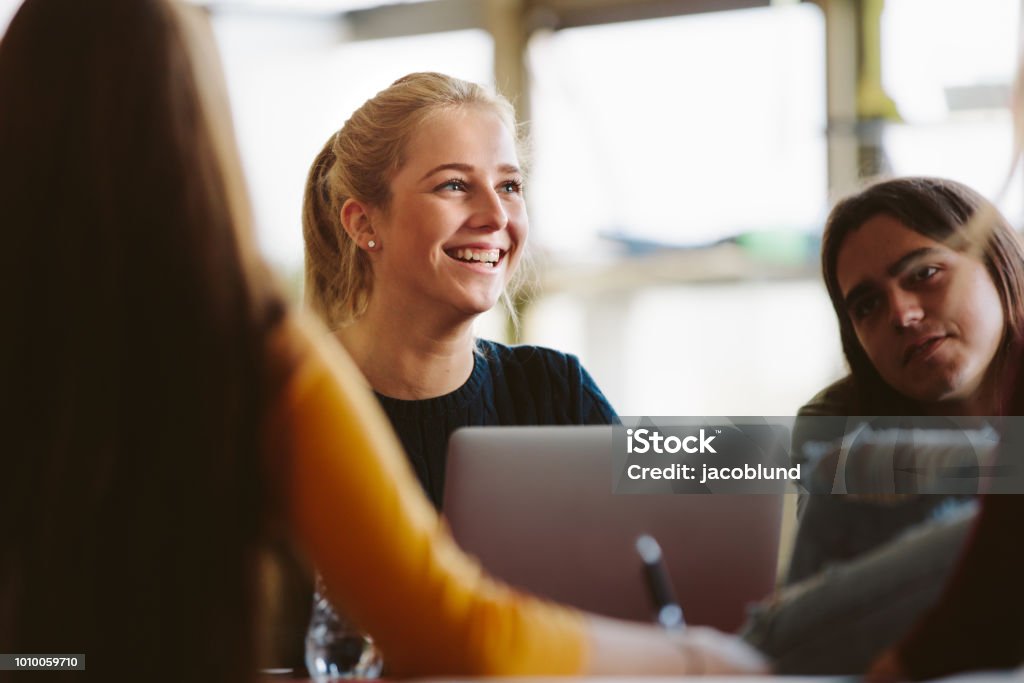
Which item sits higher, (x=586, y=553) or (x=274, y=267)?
(x=274, y=267)

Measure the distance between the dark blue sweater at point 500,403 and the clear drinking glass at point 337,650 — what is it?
64 centimetres

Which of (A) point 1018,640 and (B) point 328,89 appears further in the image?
(B) point 328,89

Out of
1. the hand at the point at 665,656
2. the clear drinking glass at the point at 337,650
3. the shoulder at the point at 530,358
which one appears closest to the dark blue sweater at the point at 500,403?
the shoulder at the point at 530,358

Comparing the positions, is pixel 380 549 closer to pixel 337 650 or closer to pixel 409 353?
pixel 337 650

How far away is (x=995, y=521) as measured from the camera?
795 mm

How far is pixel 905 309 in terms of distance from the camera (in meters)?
1.60

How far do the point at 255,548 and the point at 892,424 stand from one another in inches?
45.9

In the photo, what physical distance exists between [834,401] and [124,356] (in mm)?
1296

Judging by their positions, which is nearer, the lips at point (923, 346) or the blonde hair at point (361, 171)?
the lips at point (923, 346)

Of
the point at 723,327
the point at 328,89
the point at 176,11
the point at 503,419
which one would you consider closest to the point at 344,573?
the point at 176,11

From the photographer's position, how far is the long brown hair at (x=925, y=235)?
1.64 metres

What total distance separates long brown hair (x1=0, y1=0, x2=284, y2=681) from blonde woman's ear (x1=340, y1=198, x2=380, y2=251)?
117cm

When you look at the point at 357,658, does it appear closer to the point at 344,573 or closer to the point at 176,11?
the point at 344,573

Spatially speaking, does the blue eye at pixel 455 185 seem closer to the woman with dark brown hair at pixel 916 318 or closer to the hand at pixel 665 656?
the woman with dark brown hair at pixel 916 318
